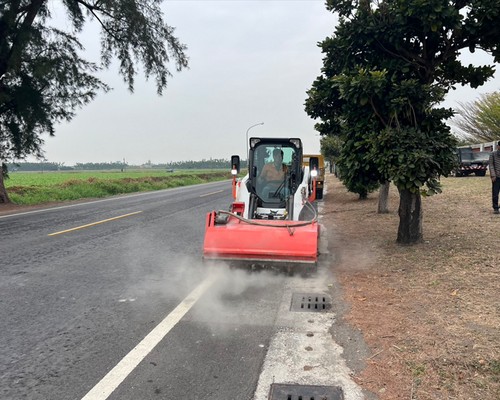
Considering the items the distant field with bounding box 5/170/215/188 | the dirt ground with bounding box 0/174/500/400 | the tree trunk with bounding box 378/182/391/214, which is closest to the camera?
the dirt ground with bounding box 0/174/500/400

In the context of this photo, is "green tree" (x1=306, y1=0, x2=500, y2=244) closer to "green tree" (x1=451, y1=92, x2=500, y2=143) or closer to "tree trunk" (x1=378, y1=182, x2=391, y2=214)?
"tree trunk" (x1=378, y1=182, x2=391, y2=214)

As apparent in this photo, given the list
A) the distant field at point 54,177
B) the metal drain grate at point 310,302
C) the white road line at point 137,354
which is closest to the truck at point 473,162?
the metal drain grate at point 310,302

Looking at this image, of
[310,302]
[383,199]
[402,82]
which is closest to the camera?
[310,302]

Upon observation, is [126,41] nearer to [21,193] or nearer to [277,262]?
[21,193]

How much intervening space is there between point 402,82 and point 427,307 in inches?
143

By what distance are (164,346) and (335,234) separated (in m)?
6.83

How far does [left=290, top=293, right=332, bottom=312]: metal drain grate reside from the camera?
4.99 meters

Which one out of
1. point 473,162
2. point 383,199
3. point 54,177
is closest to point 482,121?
point 473,162

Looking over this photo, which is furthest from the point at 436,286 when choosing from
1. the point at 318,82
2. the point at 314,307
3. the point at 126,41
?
the point at 126,41

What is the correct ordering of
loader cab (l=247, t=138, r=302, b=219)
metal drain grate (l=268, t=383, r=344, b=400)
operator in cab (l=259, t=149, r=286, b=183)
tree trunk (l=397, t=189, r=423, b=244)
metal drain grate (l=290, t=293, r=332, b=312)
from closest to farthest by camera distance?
metal drain grate (l=268, t=383, r=344, b=400) → metal drain grate (l=290, t=293, r=332, b=312) → tree trunk (l=397, t=189, r=423, b=244) → loader cab (l=247, t=138, r=302, b=219) → operator in cab (l=259, t=149, r=286, b=183)

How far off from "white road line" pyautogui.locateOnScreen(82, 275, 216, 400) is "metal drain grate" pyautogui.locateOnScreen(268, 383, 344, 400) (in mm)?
1224

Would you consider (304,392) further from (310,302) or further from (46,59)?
(46,59)

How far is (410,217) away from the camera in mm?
7953

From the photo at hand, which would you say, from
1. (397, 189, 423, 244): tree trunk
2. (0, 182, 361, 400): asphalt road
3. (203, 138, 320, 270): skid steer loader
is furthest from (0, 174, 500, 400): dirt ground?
(203, 138, 320, 270): skid steer loader
